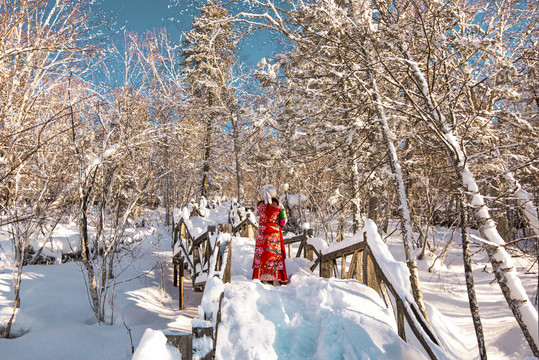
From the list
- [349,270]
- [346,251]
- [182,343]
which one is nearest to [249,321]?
[182,343]

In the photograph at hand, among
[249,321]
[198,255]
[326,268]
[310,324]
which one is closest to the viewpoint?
[249,321]

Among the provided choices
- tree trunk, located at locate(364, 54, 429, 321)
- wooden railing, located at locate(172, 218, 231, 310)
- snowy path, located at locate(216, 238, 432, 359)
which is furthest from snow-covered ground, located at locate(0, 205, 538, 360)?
tree trunk, located at locate(364, 54, 429, 321)

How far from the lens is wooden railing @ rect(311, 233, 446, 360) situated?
10.3 feet

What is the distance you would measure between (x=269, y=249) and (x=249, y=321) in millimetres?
2223

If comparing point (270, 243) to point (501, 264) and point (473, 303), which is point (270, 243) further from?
point (473, 303)

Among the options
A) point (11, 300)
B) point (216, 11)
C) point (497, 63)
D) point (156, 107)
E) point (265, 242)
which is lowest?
point (11, 300)

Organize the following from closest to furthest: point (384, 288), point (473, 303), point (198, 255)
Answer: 1. point (384, 288)
2. point (473, 303)
3. point (198, 255)

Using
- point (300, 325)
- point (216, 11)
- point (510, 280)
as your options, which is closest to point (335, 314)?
point (300, 325)

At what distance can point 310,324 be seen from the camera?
3814 mm

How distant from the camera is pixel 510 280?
12.6 feet

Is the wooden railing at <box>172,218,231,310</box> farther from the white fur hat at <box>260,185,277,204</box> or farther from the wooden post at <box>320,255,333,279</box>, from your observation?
the wooden post at <box>320,255,333,279</box>

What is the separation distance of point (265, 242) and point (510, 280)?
12.5 ft

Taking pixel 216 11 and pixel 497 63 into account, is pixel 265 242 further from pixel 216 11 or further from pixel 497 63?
pixel 216 11

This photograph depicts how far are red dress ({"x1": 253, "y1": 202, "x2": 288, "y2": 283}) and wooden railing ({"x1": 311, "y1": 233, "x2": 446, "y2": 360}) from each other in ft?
3.11
